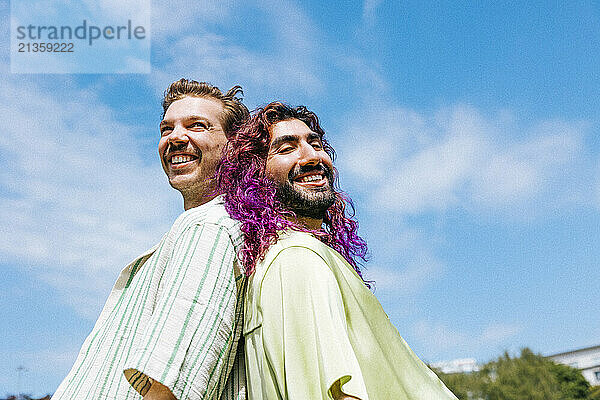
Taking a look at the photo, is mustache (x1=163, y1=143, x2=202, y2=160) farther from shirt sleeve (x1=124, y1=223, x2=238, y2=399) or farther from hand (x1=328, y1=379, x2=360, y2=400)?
hand (x1=328, y1=379, x2=360, y2=400)

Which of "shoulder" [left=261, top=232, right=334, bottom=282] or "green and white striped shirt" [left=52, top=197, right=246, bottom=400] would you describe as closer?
"green and white striped shirt" [left=52, top=197, right=246, bottom=400]

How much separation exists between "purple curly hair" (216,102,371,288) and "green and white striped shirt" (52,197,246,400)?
0.24ft

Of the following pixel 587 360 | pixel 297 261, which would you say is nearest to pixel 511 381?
pixel 587 360

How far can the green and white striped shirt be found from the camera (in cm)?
204

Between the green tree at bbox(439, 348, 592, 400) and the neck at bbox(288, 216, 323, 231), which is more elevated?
the green tree at bbox(439, 348, 592, 400)

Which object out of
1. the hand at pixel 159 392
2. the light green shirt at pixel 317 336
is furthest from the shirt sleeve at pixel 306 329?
the hand at pixel 159 392

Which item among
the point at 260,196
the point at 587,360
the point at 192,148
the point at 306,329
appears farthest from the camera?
the point at 587,360

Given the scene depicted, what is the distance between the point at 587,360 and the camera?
6950 centimetres

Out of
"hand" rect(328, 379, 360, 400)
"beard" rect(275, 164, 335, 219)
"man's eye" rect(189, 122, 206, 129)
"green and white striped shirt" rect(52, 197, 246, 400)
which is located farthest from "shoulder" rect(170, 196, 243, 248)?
"man's eye" rect(189, 122, 206, 129)

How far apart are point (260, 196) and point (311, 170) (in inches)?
11.2

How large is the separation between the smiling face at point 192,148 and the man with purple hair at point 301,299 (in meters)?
0.43

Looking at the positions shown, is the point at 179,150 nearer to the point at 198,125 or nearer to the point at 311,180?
the point at 198,125

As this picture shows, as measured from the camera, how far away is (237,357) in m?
2.38

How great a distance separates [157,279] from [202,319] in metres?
0.43
